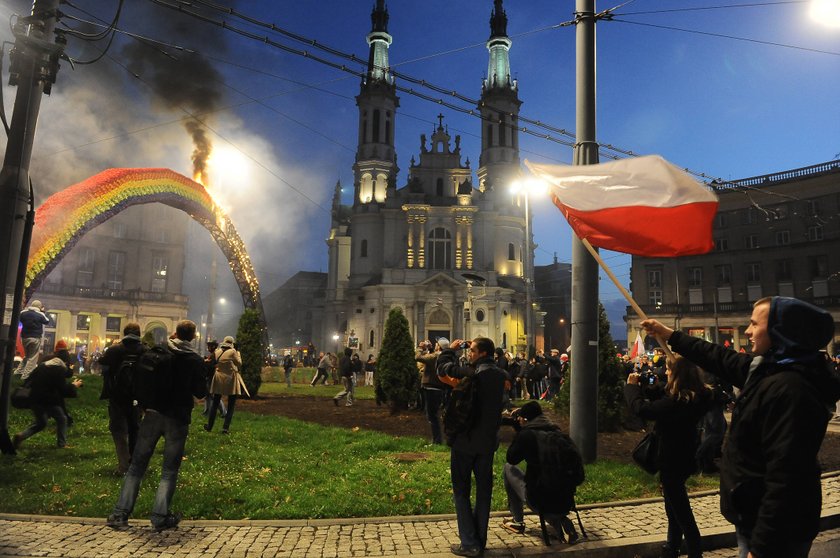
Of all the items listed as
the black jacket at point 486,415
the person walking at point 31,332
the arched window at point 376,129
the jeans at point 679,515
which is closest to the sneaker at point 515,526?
the black jacket at point 486,415

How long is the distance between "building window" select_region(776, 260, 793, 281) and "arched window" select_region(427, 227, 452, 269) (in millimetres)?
32658

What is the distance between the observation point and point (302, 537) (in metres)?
5.34

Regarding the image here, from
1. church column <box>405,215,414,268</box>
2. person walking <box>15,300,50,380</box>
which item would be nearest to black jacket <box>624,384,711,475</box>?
person walking <box>15,300,50,380</box>

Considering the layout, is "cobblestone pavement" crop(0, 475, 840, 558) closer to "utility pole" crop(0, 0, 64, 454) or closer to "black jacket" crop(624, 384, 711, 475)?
"black jacket" crop(624, 384, 711, 475)

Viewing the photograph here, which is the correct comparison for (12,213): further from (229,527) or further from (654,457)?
(654,457)

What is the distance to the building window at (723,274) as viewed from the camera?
56.3 meters

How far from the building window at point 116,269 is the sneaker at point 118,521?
63242mm

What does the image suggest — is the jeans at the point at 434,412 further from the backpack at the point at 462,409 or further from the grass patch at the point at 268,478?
the backpack at the point at 462,409

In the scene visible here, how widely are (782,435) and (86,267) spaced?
6851 cm

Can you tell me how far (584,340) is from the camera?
8.25 metres

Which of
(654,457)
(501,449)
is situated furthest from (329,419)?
(654,457)

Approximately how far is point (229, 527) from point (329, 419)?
864 cm

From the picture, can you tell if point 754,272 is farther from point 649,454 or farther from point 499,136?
point 649,454

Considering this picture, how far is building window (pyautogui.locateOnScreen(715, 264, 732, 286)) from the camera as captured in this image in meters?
56.3
